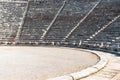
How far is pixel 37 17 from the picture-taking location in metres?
34.3

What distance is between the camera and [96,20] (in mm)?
31828

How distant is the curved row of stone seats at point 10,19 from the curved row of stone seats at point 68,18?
14.1 feet

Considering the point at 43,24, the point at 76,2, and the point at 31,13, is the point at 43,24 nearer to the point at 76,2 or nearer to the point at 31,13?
the point at 31,13

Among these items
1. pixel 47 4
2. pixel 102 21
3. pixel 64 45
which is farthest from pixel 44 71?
pixel 47 4

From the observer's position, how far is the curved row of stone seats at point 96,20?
29.2m

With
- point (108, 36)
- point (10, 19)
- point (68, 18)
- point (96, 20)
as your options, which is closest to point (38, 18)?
point (10, 19)

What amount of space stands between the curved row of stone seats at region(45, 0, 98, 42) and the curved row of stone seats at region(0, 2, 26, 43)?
14.1ft

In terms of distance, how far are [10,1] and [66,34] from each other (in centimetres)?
1238

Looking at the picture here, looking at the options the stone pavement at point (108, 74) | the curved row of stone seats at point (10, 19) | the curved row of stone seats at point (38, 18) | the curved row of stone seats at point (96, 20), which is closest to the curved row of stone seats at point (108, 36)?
the curved row of stone seats at point (96, 20)

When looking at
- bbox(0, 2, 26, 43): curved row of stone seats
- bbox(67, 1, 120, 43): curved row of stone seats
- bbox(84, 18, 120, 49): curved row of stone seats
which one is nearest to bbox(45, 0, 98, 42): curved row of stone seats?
bbox(67, 1, 120, 43): curved row of stone seats

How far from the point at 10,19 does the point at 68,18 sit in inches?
275

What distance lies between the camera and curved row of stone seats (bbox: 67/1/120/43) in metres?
29.2

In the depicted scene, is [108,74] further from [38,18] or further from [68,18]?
[38,18]

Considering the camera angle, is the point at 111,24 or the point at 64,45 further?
the point at 111,24
